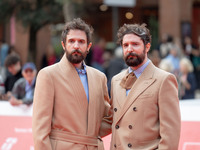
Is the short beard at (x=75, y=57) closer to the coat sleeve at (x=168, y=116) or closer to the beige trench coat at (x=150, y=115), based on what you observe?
the beige trench coat at (x=150, y=115)

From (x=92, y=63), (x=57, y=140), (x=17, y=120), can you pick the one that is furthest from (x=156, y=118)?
(x=92, y=63)

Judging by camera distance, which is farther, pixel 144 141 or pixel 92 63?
pixel 92 63

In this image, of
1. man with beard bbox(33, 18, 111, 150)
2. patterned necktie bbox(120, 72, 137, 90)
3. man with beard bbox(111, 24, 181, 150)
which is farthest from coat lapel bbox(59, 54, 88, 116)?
patterned necktie bbox(120, 72, 137, 90)

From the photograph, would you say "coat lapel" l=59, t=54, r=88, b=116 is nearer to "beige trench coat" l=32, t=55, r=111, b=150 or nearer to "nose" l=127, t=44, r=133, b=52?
"beige trench coat" l=32, t=55, r=111, b=150

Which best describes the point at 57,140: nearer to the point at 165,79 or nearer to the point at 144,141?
the point at 144,141

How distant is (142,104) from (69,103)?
707 millimetres

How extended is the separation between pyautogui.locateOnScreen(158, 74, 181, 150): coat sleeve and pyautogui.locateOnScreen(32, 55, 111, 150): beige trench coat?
718mm

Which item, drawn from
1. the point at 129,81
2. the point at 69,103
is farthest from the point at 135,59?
the point at 69,103

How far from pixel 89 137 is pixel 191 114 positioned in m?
1.56

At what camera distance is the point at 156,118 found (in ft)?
12.5

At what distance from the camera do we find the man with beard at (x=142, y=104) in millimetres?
3728

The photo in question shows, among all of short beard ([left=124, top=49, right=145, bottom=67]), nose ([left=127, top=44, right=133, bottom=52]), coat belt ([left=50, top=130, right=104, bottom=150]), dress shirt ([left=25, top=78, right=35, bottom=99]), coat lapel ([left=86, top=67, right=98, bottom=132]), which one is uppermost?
nose ([left=127, top=44, right=133, bottom=52])

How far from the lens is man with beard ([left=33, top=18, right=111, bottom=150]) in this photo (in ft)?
12.8

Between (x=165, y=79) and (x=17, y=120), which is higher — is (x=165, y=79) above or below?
above
